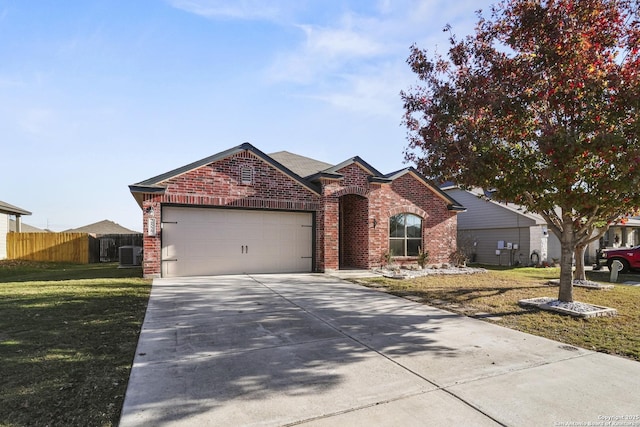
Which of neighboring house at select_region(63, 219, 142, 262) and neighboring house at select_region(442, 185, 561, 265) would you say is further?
neighboring house at select_region(63, 219, 142, 262)

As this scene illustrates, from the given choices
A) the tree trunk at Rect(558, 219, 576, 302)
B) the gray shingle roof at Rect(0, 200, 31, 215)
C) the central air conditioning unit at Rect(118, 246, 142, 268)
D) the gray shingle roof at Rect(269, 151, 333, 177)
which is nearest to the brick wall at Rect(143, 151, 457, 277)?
the gray shingle roof at Rect(269, 151, 333, 177)

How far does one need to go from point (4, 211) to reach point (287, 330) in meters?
22.2

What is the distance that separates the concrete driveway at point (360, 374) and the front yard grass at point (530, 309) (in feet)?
1.84

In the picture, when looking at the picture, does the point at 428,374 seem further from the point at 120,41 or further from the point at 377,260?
the point at 377,260

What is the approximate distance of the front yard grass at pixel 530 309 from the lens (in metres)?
5.64

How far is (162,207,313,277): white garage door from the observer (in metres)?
11.8

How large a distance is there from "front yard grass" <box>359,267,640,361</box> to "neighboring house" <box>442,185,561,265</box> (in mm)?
7245

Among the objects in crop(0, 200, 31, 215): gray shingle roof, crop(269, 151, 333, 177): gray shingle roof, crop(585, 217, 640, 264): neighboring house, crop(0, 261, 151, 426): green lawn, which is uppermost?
crop(269, 151, 333, 177): gray shingle roof

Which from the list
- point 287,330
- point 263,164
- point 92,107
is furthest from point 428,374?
point 92,107

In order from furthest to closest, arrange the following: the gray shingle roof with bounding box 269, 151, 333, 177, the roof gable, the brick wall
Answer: the gray shingle roof with bounding box 269, 151, 333, 177 → the brick wall → the roof gable

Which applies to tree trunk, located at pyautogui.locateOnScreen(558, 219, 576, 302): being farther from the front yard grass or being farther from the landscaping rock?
the front yard grass

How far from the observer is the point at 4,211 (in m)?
20.1

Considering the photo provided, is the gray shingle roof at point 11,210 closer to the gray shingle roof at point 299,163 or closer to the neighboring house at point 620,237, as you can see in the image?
the gray shingle roof at point 299,163

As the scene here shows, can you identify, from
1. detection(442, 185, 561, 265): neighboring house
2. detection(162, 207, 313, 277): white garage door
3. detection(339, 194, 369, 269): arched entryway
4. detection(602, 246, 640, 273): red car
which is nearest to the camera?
detection(162, 207, 313, 277): white garage door
